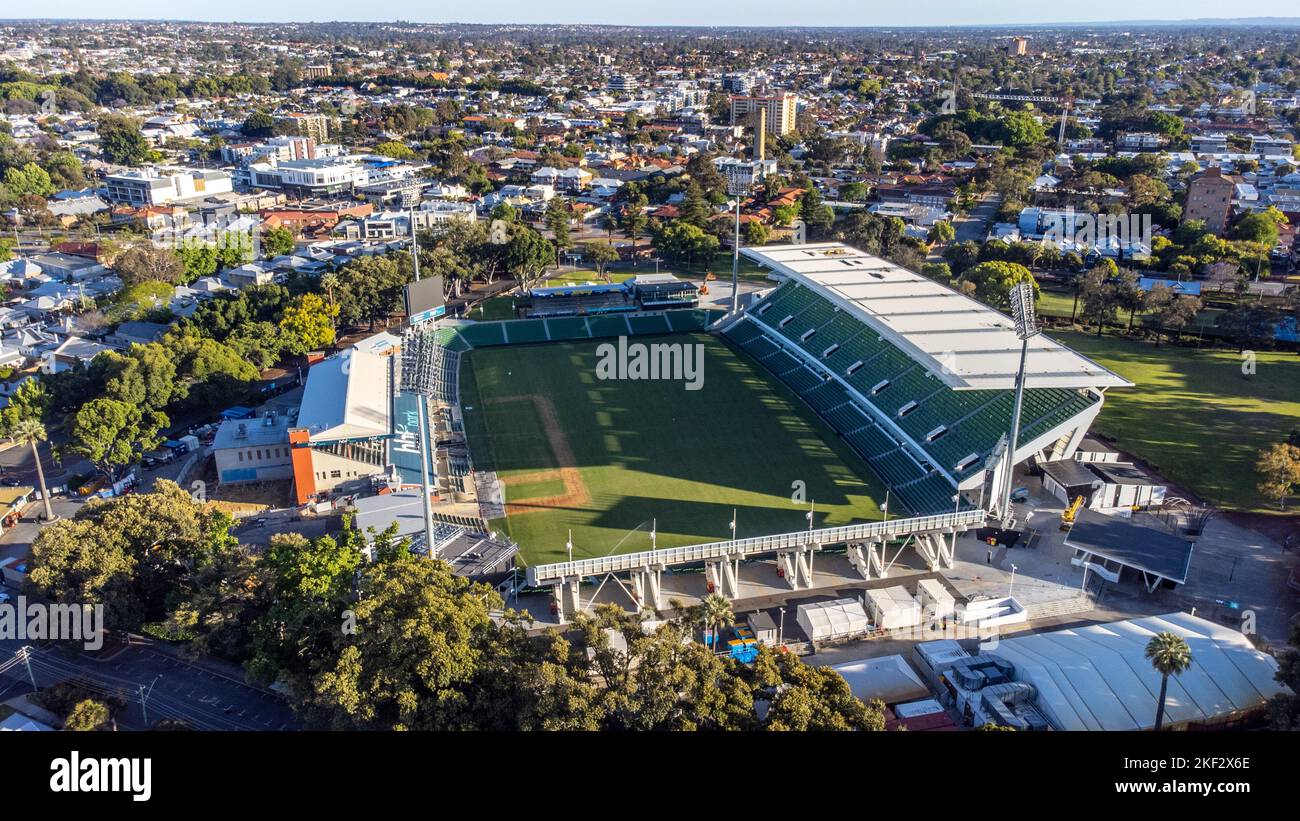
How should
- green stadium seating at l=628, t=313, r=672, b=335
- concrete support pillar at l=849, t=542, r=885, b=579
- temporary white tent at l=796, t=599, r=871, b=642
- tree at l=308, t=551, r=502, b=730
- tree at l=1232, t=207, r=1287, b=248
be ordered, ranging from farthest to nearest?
tree at l=1232, t=207, r=1287, b=248 < green stadium seating at l=628, t=313, r=672, b=335 < concrete support pillar at l=849, t=542, r=885, b=579 < temporary white tent at l=796, t=599, r=871, b=642 < tree at l=308, t=551, r=502, b=730

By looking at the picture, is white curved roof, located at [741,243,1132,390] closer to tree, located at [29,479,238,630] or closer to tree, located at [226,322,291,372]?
tree, located at [29,479,238,630]

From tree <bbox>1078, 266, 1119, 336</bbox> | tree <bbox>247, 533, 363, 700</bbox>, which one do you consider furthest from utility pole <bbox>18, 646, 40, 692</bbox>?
tree <bbox>1078, 266, 1119, 336</bbox>

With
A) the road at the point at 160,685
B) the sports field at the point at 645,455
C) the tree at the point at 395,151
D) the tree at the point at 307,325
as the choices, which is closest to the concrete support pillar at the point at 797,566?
the sports field at the point at 645,455

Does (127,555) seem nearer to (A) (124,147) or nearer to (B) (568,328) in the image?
(B) (568,328)

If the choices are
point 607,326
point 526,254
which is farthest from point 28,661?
point 526,254

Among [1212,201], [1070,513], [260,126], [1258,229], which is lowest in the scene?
[1070,513]

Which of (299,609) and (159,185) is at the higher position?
(159,185)
